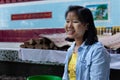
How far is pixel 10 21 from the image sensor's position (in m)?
6.08

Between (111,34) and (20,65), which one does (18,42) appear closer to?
(20,65)

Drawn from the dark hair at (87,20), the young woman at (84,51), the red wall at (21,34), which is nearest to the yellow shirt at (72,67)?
the young woman at (84,51)

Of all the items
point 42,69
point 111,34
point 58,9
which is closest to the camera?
point 111,34

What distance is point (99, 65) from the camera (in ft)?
7.07

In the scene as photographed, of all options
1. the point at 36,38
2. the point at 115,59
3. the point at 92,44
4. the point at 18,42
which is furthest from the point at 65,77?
the point at 18,42

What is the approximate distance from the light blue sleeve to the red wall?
10.4ft

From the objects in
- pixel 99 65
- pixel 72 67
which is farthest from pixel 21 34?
pixel 99 65

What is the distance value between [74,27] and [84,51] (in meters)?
0.19

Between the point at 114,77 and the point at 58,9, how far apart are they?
154 cm

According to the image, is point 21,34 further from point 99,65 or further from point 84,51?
point 99,65

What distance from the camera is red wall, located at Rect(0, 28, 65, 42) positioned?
5545 millimetres

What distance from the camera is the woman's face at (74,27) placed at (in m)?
2.27

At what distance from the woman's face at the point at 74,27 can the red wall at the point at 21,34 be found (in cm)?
304

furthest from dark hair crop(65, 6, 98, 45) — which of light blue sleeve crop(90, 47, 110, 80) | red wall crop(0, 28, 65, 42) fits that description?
red wall crop(0, 28, 65, 42)
